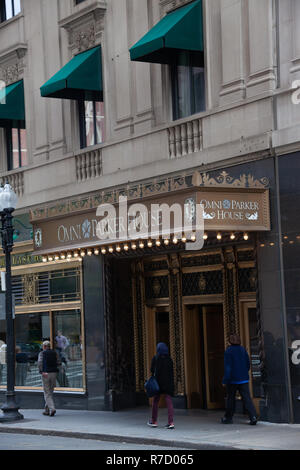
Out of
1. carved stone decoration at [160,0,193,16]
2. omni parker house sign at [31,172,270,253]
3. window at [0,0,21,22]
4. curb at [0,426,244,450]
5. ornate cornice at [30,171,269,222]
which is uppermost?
window at [0,0,21,22]

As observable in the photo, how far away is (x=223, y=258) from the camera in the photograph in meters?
19.6

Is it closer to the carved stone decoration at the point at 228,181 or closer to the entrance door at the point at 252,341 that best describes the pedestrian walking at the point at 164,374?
the entrance door at the point at 252,341

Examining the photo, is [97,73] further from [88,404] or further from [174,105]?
[88,404]

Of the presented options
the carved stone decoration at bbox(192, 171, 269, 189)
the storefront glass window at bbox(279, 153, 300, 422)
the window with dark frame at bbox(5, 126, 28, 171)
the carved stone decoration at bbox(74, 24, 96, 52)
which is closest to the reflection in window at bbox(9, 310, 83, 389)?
the window with dark frame at bbox(5, 126, 28, 171)

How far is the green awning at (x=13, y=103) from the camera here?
83.3ft

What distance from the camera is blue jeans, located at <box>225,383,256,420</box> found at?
57.2 feet

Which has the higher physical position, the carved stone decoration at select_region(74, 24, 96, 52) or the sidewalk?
the carved stone decoration at select_region(74, 24, 96, 52)

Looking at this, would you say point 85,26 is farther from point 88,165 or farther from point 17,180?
point 17,180

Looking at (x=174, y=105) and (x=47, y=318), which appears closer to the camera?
(x=174, y=105)

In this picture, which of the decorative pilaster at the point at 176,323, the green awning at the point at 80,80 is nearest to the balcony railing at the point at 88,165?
the green awning at the point at 80,80

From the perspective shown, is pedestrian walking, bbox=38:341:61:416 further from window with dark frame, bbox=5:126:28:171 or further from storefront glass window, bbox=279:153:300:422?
storefront glass window, bbox=279:153:300:422

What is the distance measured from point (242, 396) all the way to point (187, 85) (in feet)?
22.4
